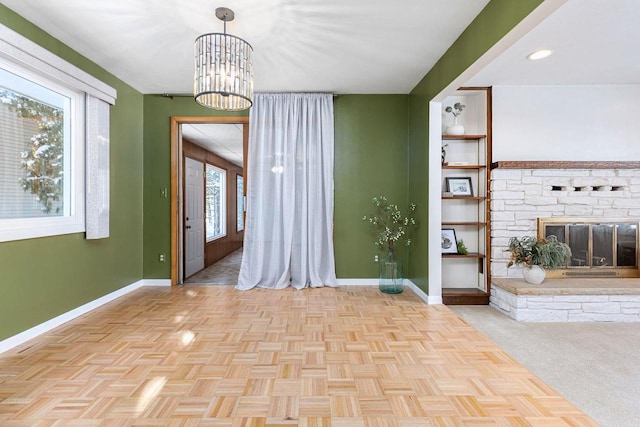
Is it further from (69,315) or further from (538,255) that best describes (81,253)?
(538,255)

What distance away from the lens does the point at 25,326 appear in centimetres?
262

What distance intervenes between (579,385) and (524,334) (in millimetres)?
892

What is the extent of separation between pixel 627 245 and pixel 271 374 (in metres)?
4.25

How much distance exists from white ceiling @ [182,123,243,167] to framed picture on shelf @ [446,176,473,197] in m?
3.04

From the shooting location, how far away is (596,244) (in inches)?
149

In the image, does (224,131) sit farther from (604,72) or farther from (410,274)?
(604,72)

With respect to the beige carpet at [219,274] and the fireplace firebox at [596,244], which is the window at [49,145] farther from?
the fireplace firebox at [596,244]

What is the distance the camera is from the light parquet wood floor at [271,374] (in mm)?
1712

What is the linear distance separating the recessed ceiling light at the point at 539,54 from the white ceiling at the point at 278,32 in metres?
0.83

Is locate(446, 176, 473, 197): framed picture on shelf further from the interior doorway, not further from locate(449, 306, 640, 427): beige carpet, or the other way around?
the interior doorway

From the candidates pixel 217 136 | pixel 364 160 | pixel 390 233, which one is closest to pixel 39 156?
pixel 217 136

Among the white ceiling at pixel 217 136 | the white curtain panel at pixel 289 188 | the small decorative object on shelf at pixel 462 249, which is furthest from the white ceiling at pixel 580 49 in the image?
the white ceiling at pixel 217 136

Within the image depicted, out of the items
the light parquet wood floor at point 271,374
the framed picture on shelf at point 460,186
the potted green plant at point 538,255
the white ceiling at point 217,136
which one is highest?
the white ceiling at point 217,136

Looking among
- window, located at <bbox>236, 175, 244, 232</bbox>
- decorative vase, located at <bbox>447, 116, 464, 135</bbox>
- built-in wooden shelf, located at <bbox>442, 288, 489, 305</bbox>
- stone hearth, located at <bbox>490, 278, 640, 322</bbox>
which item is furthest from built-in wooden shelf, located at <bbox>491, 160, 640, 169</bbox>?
window, located at <bbox>236, 175, 244, 232</bbox>
